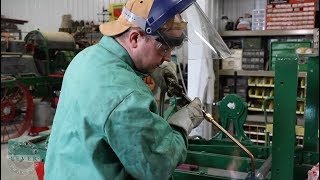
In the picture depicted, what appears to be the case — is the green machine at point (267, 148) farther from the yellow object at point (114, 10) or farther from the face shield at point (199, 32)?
the yellow object at point (114, 10)

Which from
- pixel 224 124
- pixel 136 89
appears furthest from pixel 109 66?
pixel 224 124

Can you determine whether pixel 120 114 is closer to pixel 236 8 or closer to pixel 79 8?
pixel 79 8

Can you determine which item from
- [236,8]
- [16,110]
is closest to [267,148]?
[236,8]

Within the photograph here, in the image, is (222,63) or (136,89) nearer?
(136,89)

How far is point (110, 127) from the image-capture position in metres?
1.04

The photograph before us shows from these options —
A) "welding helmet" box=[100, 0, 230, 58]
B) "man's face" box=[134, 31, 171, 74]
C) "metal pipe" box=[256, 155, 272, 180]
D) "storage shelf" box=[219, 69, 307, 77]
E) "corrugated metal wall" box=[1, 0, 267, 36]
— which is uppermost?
"corrugated metal wall" box=[1, 0, 267, 36]

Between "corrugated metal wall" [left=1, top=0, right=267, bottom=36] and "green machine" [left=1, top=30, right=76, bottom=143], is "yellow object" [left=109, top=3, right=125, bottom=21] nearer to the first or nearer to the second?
"corrugated metal wall" [left=1, top=0, right=267, bottom=36]

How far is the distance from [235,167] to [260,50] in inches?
113

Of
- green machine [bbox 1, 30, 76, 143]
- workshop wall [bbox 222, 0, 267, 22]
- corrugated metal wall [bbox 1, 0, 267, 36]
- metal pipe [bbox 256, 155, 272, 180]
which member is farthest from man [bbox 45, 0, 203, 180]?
green machine [bbox 1, 30, 76, 143]

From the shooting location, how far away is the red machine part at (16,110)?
5.41m

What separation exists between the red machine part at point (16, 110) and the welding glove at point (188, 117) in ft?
14.4

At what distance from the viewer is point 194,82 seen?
13.7 ft

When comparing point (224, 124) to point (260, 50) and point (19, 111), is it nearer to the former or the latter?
point (260, 50)

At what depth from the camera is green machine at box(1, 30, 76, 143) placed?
17.9ft
